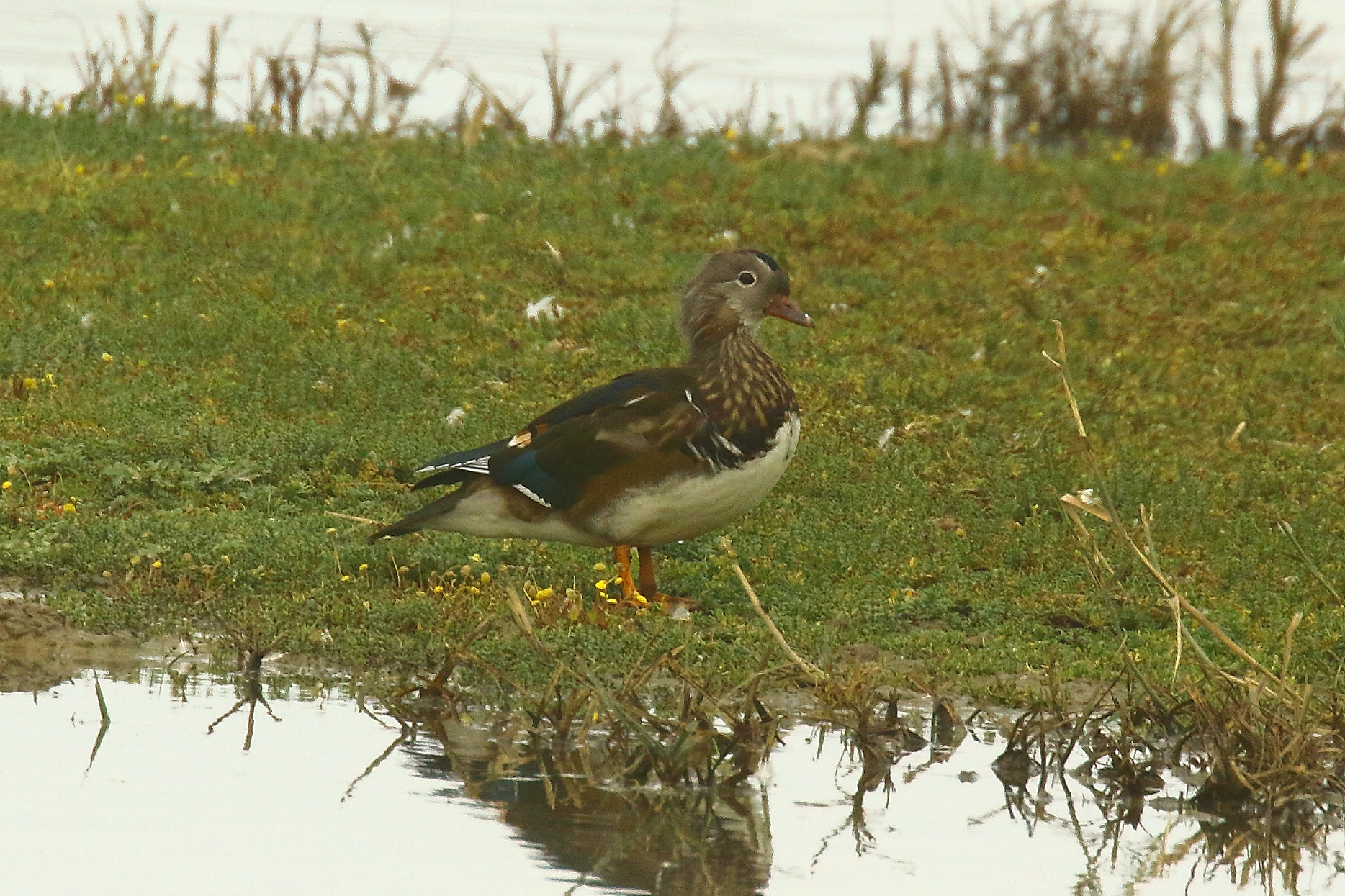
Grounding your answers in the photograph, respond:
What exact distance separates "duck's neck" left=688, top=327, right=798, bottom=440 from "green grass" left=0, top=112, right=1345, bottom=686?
31.4 inches

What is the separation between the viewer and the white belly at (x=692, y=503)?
7648 millimetres

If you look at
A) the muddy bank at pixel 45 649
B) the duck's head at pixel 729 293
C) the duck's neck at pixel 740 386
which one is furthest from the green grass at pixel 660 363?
A: the duck's head at pixel 729 293

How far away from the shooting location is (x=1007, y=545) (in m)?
8.93

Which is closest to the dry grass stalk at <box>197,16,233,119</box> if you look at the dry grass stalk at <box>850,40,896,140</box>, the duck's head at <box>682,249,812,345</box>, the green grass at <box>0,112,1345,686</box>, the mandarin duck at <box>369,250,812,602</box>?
the green grass at <box>0,112,1345,686</box>

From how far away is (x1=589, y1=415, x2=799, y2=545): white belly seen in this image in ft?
25.1

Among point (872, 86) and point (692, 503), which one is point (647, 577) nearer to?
point (692, 503)

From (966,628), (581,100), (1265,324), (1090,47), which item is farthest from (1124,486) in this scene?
(1090,47)

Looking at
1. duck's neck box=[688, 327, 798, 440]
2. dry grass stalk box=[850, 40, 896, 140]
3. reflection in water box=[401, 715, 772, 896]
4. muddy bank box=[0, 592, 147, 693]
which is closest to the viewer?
reflection in water box=[401, 715, 772, 896]

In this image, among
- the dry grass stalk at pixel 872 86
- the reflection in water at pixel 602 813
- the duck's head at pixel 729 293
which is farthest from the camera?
the dry grass stalk at pixel 872 86

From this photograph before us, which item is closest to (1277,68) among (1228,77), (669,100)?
(1228,77)

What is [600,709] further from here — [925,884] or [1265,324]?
[1265,324]

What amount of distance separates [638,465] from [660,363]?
3568 millimetres

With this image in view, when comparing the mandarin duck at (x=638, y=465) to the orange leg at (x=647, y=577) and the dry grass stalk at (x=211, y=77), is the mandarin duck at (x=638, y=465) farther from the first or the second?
the dry grass stalk at (x=211, y=77)

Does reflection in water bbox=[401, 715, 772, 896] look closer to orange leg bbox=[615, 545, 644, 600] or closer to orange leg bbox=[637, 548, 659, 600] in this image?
orange leg bbox=[615, 545, 644, 600]
